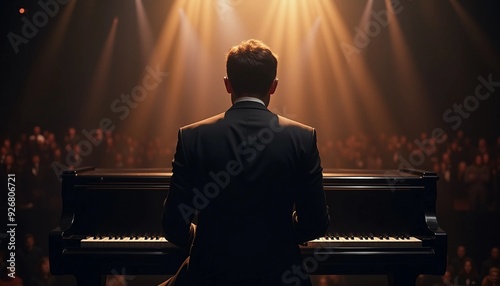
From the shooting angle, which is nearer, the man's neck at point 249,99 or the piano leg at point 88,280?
the man's neck at point 249,99

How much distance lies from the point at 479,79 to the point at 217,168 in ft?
20.9

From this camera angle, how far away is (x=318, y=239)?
111 inches

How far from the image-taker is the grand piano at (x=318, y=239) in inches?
110

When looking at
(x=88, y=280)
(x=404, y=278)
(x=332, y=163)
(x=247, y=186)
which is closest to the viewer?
(x=247, y=186)

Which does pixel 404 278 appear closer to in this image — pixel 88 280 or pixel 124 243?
pixel 124 243

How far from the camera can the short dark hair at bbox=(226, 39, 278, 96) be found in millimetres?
1940

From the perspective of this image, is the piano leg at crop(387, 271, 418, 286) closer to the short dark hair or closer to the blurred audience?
the short dark hair

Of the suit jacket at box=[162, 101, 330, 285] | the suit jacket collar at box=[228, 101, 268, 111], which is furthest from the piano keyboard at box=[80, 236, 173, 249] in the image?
the suit jacket collar at box=[228, 101, 268, 111]

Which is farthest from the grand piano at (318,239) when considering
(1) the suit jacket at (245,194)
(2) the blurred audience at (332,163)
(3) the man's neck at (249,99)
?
(2) the blurred audience at (332,163)

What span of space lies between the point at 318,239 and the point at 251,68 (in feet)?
4.37

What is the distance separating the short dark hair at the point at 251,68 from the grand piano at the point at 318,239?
1.18 metres

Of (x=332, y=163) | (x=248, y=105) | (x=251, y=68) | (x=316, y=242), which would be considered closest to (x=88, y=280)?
(x=316, y=242)

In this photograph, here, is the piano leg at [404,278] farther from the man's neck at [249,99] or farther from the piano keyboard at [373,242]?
the man's neck at [249,99]

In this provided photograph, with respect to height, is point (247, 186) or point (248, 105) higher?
point (248, 105)
